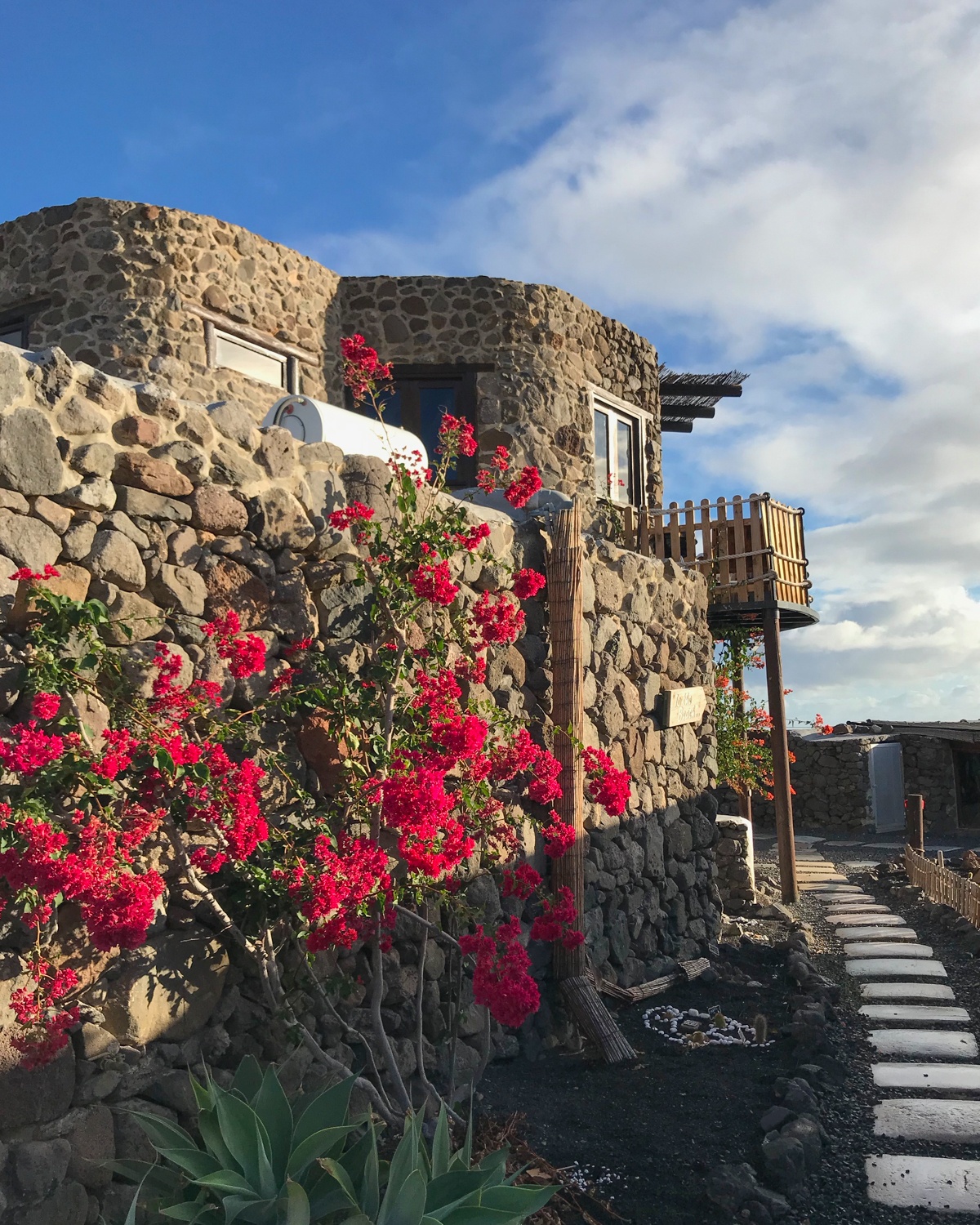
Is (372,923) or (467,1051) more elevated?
(372,923)

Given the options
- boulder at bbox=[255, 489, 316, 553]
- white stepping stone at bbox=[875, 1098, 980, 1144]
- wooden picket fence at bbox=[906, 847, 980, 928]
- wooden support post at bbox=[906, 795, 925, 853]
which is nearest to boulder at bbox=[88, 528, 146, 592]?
boulder at bbox=[255, 489, 316, 553]

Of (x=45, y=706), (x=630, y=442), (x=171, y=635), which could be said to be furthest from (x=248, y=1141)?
(x=630, y=442)

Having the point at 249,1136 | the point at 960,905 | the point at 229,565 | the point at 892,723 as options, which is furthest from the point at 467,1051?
the point at 892,723

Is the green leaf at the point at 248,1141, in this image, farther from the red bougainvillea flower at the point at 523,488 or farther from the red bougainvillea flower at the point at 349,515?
the red bougainvillea flower at the point at 523,488

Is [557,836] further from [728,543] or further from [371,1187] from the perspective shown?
[728,543]

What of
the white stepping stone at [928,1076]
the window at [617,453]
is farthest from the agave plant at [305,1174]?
the window at [617,453]

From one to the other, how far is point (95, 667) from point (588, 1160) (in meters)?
3.08

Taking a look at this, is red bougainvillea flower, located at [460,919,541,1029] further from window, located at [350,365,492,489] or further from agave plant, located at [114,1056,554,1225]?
window, located at [350,365,492,489]

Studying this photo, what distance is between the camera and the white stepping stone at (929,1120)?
5234 mm

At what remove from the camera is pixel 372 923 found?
4719 mm

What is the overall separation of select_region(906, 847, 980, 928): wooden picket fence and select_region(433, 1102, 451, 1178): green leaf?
772 cm

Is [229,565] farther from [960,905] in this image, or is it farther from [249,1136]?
[960,905]

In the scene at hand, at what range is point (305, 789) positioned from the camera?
4.73 metres

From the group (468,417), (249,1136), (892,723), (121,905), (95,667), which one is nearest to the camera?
(249,1136)
